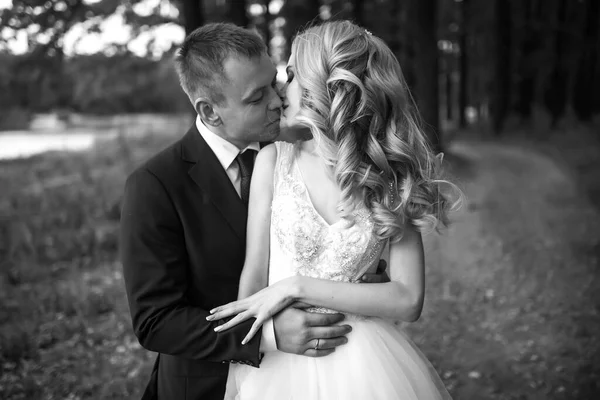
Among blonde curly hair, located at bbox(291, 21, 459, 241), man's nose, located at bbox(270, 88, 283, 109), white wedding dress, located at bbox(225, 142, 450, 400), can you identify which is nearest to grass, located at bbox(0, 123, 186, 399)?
white wedding dress, located at bbox(225, 142, 450, 400)

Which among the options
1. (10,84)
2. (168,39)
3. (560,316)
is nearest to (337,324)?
(560,316)

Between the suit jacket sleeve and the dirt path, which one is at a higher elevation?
the suit jacket sleeve

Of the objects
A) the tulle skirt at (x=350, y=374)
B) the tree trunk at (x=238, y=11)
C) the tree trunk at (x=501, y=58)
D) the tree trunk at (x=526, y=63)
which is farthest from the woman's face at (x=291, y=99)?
the tree trunk at (x=526, y=63)

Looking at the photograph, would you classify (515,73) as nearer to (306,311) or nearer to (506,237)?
(506,237)

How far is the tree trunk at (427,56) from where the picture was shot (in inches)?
501

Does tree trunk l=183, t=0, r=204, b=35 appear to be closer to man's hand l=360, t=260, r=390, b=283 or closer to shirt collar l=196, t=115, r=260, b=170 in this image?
shirt collar l=196, t=115, r=260, b=170

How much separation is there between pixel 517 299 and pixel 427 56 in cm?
728

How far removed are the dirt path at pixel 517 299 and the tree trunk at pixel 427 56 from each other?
2262 mm

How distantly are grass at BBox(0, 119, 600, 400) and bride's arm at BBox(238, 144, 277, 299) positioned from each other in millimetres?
1301

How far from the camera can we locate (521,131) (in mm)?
21688

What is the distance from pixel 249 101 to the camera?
2766 mm

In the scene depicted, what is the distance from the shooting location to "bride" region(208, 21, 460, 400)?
243 centimetres

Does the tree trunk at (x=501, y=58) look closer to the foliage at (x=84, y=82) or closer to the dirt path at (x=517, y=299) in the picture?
the dirt path at (x=517, y=299)

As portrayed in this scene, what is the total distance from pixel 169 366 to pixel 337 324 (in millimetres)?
894
